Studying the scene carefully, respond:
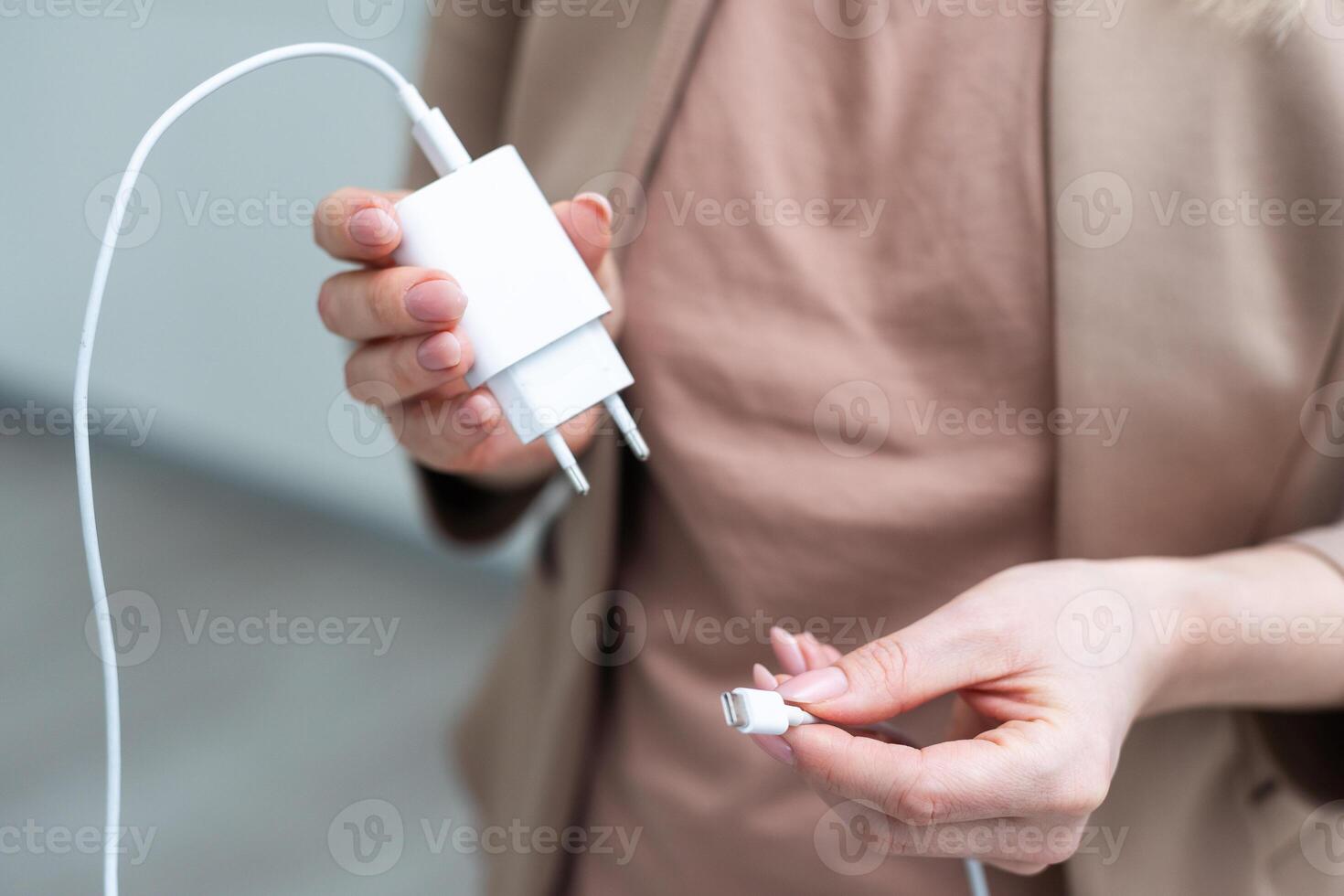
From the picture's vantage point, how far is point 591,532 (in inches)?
22.2

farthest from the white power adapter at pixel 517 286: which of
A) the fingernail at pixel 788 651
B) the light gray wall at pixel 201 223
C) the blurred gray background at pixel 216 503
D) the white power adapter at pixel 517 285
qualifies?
the light gray wall at pixel 201 223

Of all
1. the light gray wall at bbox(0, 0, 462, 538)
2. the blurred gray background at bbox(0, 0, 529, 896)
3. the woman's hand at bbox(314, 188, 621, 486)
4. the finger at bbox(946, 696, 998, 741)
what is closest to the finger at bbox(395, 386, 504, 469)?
the woman's hand at bbox(314, 188, 621, 486)

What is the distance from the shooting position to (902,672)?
367 millimetres

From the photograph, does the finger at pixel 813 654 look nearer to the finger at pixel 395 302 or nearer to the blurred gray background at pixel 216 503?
the finger at pixel 395 302

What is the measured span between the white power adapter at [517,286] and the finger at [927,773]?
17 cm

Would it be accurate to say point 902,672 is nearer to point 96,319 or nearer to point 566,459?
point 566,459

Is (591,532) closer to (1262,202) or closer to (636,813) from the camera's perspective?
(636,813)

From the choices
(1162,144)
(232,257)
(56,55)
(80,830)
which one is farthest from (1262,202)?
(56,55)

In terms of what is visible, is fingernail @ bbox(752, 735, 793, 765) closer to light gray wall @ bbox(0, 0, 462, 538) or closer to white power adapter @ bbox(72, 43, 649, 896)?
white power adapter @ bbox(72, 43, 649, 896)

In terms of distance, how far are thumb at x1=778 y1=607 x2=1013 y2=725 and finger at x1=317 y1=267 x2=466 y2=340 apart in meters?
0.20

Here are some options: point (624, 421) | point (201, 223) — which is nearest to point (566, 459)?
point (624, 421)

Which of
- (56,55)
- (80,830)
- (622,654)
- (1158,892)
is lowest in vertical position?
(80,830)

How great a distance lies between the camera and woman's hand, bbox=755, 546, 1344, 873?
35 centimetres

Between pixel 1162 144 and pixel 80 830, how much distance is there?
49.6 inches
